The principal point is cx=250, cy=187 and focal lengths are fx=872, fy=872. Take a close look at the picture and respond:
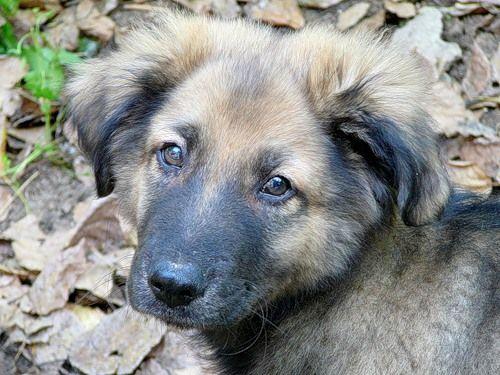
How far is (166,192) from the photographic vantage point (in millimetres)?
3701

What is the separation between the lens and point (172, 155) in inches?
149

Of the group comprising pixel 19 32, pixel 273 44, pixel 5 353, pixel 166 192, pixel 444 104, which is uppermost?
pixel 273 44

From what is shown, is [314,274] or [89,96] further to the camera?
[89,96]

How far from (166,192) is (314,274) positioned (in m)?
0.75

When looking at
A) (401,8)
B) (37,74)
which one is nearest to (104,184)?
(37,74)

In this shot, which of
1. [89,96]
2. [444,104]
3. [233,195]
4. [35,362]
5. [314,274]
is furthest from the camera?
[444,104]

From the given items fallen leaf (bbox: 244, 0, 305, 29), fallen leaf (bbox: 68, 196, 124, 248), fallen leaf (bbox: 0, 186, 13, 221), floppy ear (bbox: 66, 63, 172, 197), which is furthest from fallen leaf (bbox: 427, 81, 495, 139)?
fallen leaf (bbox: 0, 186, 13, 221)

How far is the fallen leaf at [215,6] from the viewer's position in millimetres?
6590

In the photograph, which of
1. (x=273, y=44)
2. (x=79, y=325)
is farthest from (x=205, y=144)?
(x=79, y=325)

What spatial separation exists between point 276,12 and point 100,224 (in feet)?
7.03

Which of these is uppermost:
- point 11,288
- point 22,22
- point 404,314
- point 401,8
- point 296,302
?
point 404,314

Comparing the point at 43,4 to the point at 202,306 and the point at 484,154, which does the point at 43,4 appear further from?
the point at 202,306

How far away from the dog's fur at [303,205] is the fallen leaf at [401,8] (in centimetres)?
254

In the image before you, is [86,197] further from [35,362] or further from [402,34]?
[402,34]
